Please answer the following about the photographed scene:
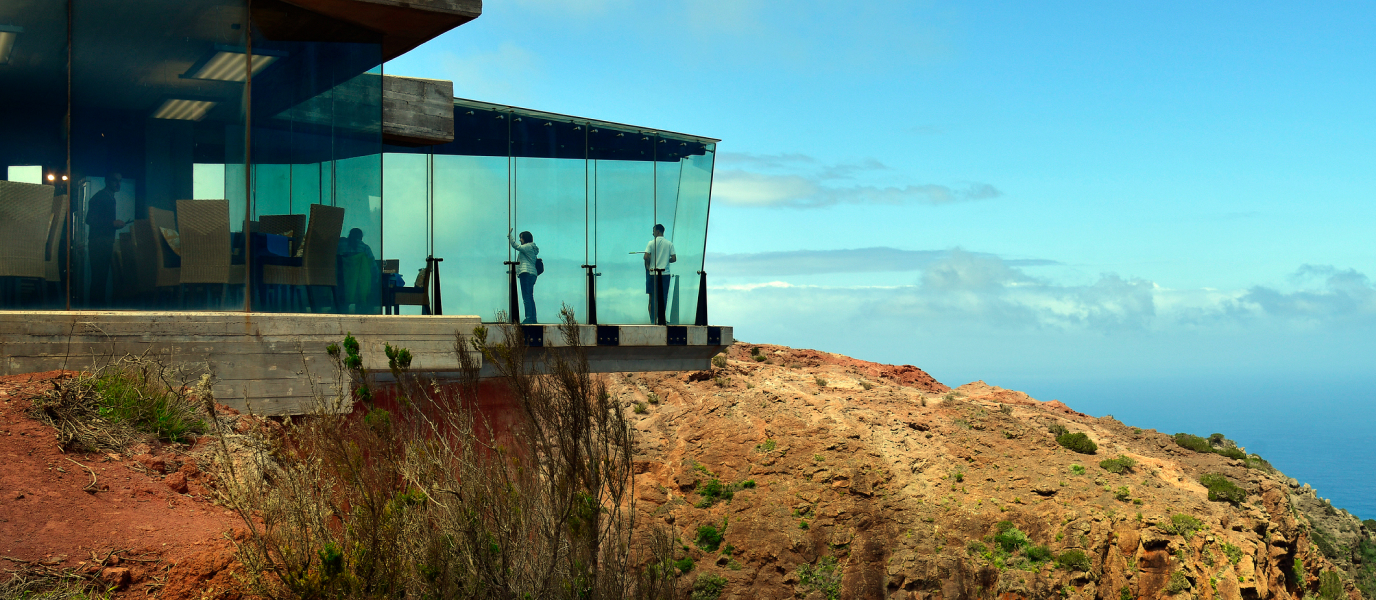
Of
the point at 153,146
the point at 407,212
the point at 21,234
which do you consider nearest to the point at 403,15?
the point at 153,146

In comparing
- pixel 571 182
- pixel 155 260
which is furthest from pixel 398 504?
pixel 571 182

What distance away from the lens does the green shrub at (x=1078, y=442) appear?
23.7 m

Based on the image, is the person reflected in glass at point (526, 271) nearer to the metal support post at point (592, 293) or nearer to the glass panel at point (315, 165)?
the metal support post at point (592, 293)

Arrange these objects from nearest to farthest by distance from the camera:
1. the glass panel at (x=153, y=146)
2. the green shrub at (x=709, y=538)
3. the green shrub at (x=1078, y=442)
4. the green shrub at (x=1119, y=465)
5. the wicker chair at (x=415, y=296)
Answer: the glass panel at (x=153, y=146), the wicker chair at (x=415, y=296), the green shrub at (x=709, y=538), the green shrub at (x=1119, y=465), the green shrub at (x=1078, y=442)

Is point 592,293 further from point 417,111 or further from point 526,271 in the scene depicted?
point 417,111

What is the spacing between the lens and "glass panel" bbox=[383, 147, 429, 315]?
12.7 meters

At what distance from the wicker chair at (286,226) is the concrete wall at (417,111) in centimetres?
301

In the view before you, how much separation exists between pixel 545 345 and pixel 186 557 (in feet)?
23.2

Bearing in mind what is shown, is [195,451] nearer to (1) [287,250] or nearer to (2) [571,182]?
(1) [287,250]

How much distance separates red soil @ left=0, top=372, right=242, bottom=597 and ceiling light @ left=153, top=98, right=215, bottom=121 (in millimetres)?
3130

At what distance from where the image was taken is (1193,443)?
2784cm

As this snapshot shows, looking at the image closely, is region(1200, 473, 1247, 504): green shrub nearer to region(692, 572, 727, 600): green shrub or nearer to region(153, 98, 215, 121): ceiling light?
region(692, 572, 727, 600): green shrub

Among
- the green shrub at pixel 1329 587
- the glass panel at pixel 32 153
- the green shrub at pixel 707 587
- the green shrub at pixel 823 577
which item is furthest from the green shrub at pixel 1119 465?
the glass panel at pixel 32 153

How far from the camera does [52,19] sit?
29.0 feet
